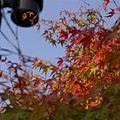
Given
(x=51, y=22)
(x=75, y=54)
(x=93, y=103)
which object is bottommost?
(x=93, y=103)

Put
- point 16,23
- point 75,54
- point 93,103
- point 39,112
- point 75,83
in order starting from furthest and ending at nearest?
1. point 75,54
2. point 75,83
3. point 93,103
4. point 39,112
5. point 16,23

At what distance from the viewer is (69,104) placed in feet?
6.67

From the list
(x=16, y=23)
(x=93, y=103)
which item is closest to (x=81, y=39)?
(x=93, y=103)

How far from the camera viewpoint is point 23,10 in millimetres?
1396

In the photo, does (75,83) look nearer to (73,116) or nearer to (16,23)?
(73,116)

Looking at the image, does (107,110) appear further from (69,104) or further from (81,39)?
(81,39)

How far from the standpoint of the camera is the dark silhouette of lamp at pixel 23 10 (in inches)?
55.1

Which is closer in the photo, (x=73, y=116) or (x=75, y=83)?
(x=73, y=116)

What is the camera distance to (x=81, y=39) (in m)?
2.49

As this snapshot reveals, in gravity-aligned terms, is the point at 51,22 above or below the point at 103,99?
above

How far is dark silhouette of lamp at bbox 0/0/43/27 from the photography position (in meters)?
1.40

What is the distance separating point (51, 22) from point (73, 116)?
276 centimetres

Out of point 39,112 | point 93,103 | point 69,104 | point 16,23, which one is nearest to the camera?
point 16,23

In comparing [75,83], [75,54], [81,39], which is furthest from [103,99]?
[75,54]
